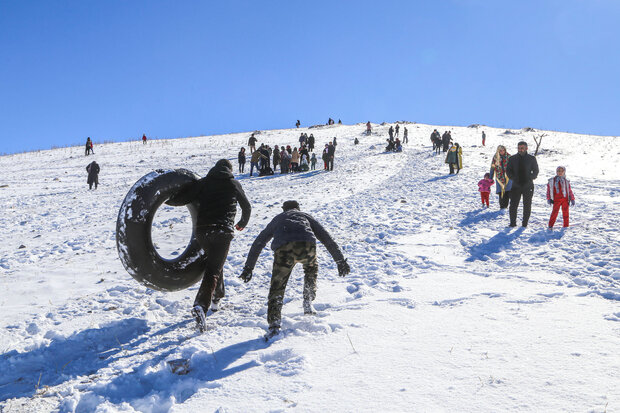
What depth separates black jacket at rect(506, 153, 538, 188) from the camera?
27.7ft

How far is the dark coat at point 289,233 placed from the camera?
13.4 ft

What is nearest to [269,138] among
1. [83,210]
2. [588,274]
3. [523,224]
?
[83,210]

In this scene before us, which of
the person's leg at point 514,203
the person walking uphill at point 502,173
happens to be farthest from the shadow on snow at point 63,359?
the person walking uphill at point 502,173

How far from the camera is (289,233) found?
4094 mm

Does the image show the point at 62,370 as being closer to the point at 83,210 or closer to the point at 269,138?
the point at 83,210

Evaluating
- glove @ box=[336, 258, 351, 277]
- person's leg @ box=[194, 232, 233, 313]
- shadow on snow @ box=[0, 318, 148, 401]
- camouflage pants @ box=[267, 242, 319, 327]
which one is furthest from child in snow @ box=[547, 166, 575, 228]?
shadow on snow @ box=[0, 318, 148, 401]

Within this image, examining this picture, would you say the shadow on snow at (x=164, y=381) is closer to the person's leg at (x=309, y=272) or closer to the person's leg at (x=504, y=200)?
the person's leg at (x=309, y=272)

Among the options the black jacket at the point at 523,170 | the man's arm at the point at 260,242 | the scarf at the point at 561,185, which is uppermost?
the black jacket at the point at 523,170

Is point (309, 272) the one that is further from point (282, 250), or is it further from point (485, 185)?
point (485, 185)

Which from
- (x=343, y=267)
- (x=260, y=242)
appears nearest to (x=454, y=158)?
(x=343, y=267)

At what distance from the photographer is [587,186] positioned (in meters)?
15.1

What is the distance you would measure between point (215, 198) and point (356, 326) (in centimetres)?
227

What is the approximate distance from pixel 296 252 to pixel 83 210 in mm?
13263

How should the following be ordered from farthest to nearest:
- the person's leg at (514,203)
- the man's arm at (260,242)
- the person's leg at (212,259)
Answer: the person's leg at (514,203) → the person's leg at (212,259) → the man's arm at (260,242)
